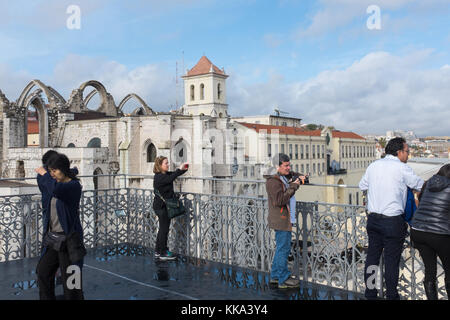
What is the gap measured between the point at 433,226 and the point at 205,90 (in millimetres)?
59191

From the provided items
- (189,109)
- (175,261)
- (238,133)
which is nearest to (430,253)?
(175,261)

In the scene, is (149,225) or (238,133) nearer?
(149,225)

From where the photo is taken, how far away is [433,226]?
425cm

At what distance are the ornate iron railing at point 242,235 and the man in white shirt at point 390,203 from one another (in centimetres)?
46

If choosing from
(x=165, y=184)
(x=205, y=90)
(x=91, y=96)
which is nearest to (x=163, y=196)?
(x=165, y=184)

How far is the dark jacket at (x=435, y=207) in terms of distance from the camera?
421 centimetres

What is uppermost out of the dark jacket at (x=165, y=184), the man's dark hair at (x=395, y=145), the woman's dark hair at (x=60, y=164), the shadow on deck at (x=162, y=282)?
the man's dark hair at (x=395, y=145)

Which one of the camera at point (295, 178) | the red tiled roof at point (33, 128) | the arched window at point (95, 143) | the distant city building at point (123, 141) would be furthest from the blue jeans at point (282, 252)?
the red tiled roof at point (33, 128)

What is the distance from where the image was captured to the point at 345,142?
67000 mm

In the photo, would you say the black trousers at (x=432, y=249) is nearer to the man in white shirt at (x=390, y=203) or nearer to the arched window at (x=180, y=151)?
the man in white shirt at (x=390, y=203)

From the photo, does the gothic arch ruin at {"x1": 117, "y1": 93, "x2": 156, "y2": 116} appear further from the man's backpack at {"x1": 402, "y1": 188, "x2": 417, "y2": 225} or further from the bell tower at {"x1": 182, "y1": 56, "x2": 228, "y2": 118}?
the man's backpack at {"x1": 402, "y1": 188, "x2": 417, "y2": 225}

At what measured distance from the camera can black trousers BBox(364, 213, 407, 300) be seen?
4543mm
